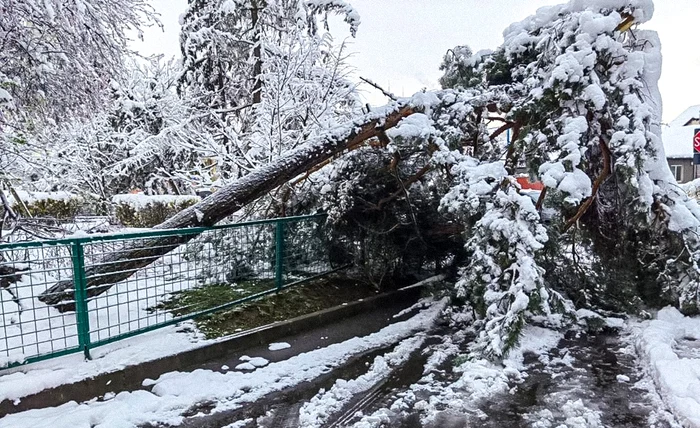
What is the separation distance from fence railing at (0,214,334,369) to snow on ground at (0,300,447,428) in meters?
0.56

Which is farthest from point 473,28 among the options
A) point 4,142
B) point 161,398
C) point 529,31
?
point 161,398

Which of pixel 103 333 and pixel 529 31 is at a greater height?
Answer: pixel 529 31

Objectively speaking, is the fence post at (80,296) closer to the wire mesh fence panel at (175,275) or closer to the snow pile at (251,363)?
the wire mesh fence panel at (175,275)

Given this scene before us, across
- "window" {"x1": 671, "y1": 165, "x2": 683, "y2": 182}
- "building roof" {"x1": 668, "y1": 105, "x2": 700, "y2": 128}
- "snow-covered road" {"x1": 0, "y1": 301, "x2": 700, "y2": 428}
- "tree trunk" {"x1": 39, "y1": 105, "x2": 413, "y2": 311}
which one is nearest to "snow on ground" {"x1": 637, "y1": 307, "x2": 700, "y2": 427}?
"snow-covered road" {"x1": 0, "y1": 301, "x2": 700, "y2": 428}

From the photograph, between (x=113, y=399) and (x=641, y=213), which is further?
(x=641, y=213)

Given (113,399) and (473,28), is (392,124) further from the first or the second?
(473,28)

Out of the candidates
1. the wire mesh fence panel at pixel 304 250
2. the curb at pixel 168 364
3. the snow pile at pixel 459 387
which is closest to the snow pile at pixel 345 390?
the snow pile at pixel 459 387

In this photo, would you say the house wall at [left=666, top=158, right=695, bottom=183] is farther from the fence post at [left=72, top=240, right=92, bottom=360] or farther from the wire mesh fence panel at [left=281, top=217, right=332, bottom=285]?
the fence post at [left=72, top=240, right=92, bottom=360]

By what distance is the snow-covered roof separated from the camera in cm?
2478

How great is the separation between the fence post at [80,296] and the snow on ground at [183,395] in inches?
21.8

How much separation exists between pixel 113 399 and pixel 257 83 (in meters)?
8.25

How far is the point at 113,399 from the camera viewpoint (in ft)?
10.5

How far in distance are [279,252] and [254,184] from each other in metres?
0.93

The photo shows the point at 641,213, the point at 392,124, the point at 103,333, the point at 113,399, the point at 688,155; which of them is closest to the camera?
the point at 113,399
